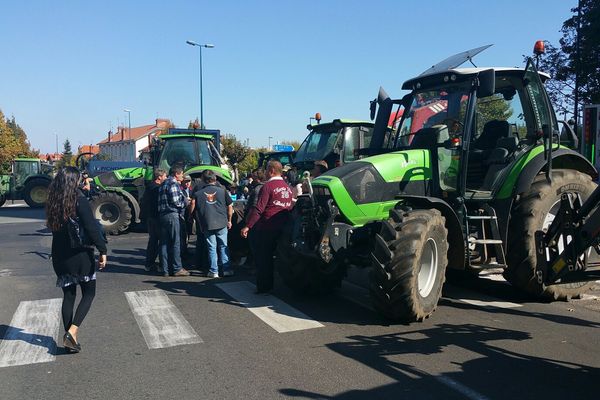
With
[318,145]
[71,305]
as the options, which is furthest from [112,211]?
[71,305]

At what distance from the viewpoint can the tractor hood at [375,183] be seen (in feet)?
19.8

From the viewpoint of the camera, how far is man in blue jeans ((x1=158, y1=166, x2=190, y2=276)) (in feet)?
28.5

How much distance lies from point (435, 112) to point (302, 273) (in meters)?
2.69

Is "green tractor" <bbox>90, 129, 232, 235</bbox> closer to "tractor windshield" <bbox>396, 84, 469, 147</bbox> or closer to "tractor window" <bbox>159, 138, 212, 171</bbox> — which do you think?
"tractor window" <bbox>159, 138, 212, 171</bbox>

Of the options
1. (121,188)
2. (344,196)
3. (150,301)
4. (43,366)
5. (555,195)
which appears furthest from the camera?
(121,188)

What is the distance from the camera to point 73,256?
4996mm

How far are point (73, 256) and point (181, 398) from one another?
188 centimetres

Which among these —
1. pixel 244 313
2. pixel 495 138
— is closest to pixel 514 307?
pixel 495 138

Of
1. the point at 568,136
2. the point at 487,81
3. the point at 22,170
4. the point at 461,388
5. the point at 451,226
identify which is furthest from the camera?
the point at 22,170

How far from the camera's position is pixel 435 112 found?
265 inches

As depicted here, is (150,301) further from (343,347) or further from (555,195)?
(555,195)

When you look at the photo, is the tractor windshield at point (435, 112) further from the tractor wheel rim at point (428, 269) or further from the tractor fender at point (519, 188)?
the tractor wheel rim at point (428, 269)

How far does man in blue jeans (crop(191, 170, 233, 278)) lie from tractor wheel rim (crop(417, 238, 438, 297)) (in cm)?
376

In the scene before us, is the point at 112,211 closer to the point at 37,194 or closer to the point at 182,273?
the point at 182,273
